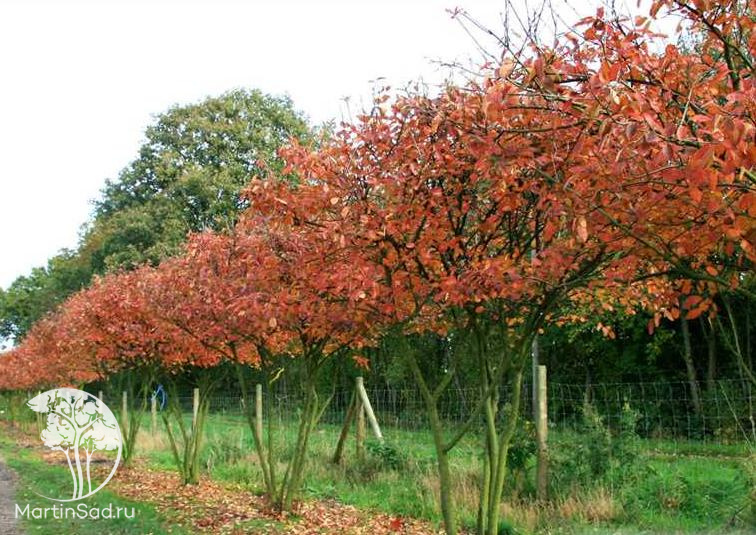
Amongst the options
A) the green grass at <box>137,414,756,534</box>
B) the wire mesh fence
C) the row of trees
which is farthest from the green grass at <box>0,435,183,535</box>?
the row of trees

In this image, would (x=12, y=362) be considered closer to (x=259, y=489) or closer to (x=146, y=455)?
(x=146, y=455)

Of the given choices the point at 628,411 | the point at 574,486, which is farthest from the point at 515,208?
the point at 574,486

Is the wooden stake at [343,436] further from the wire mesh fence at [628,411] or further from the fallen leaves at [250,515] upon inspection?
the fallen leaves at [250,515]

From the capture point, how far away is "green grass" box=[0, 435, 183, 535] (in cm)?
780

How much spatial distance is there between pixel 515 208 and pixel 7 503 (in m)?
9.20

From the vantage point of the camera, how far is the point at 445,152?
174 inches

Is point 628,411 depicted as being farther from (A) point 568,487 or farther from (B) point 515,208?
(B) point 515,208

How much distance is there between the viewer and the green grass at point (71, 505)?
7.80 m

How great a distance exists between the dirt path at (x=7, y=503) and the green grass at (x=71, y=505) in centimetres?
10

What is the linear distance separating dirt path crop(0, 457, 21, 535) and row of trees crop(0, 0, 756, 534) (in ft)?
10.6

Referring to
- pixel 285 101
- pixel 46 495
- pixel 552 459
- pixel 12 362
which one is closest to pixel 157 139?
pixel 285 101

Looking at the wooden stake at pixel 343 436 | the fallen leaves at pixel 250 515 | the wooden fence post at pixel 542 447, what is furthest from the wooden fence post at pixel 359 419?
the wooden fence post at pixel 542 447

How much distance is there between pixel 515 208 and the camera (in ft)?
13.9

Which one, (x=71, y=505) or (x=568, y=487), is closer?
(x=568, y=487)
